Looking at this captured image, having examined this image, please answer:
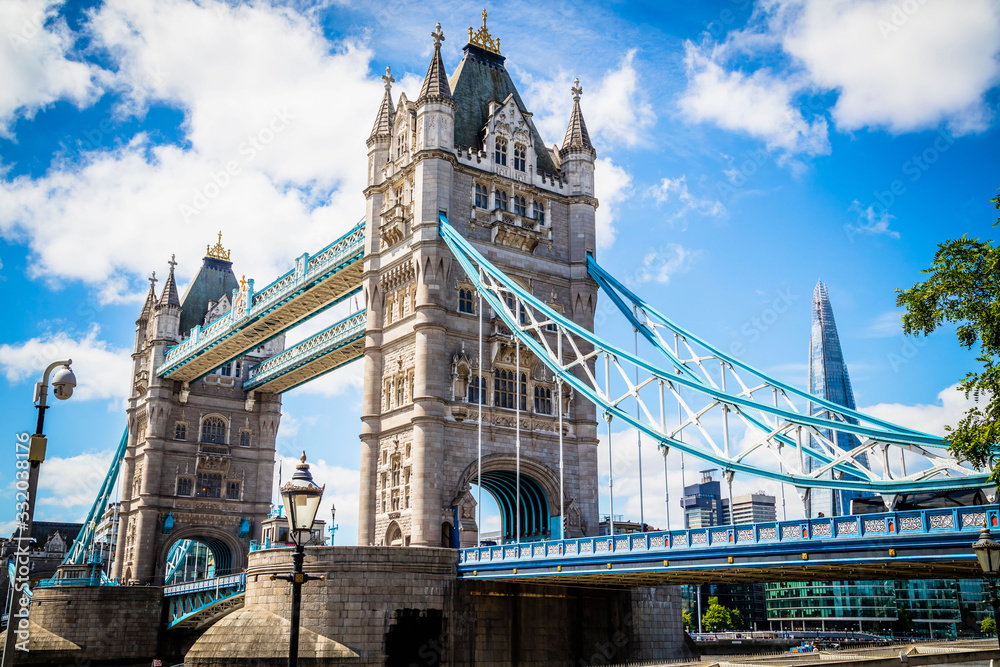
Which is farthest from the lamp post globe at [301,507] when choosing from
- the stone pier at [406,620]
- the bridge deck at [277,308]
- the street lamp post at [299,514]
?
the bridge deck at [277,308]

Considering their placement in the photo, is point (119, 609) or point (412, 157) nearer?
point (412, 157)

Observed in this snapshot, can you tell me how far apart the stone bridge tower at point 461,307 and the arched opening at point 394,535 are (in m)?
0.05

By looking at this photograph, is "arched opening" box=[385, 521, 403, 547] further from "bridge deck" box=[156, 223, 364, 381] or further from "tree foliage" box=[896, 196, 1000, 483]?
"tree foliage" box=[896, 196, 1000, 483]

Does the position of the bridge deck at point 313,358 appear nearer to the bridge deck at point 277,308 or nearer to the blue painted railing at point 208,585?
the bridge deck at point 277,308

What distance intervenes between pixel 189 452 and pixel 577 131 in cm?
3622

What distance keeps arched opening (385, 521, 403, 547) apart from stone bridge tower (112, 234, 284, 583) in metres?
28.2

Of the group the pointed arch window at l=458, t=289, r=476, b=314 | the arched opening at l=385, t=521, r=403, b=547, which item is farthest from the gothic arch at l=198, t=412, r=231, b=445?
the pointed arch window at l=458, t=289, r=476, b=314

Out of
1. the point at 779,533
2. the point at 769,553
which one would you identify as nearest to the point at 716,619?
the point at 769,553

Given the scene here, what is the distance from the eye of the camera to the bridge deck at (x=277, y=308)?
148ft

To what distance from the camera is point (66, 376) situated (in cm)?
1227

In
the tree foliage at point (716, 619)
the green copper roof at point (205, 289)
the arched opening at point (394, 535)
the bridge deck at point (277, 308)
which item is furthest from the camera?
the tree foliage at point (716, 619)

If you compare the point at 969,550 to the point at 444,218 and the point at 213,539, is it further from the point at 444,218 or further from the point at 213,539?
the point at 213,539

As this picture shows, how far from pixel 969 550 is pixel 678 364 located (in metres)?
15.7

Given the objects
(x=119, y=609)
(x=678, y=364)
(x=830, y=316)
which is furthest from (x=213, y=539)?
(x=830, y=316)
